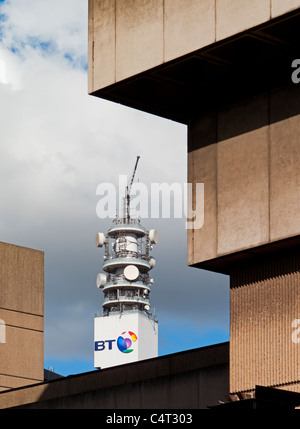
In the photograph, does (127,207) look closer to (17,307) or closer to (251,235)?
(17,307)

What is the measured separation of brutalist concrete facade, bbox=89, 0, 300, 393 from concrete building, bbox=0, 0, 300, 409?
0.08ft

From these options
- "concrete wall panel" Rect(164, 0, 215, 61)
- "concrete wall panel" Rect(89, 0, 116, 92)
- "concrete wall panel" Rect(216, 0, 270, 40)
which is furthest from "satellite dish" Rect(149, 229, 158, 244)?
"concrete wall panel" Rect(216, 0, 270, 40)

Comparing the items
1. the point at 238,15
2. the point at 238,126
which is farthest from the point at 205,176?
the point at 238,15

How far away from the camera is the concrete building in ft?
76.5

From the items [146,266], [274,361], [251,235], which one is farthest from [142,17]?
[146,266]

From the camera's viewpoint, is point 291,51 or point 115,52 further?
point 115,52

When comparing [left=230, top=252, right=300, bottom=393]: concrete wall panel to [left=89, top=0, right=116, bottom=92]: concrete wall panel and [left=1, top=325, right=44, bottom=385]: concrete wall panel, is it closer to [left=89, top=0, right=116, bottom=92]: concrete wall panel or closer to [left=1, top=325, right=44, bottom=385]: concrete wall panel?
[left=89, top=0, right=116, bottom=92]: concrete wall panel

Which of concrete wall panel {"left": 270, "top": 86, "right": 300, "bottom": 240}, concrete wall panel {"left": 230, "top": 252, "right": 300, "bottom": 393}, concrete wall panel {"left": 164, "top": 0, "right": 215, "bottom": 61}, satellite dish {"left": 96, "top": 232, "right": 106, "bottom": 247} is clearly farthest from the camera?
satellite dish {"left": 96, "top": 232, "right": 106, "bottom": 247}

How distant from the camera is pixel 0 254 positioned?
123ft

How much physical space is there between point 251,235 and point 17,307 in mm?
15142

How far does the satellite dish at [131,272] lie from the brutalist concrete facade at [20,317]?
137 meters

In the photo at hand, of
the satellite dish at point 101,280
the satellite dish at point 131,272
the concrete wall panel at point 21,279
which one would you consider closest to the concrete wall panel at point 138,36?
the concrete wall panel at point 21,279

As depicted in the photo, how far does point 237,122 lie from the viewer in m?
25.0
